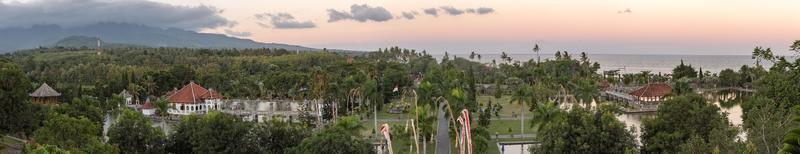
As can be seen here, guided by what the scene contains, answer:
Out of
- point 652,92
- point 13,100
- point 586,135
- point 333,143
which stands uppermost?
point 13,100

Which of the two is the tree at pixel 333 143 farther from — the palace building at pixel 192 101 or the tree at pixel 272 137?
the palace building at pixel 192 101

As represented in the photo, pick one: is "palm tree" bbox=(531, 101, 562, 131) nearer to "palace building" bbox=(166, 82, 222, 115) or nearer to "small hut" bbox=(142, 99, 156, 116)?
"palace building" bbox=(166, 82, 222, 115)

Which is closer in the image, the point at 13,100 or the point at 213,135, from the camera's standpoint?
the point at 213,135

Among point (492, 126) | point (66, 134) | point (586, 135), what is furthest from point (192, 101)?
point (586, 135)

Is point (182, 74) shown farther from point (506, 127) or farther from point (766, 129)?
point (766, 129)

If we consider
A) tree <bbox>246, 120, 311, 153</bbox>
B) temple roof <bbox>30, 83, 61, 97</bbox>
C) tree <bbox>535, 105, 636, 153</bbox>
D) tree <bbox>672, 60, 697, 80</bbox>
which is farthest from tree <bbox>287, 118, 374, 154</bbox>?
tree <bbox>672, 60, 697, 80</bbox>

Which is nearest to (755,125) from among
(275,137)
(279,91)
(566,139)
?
(566,139)
